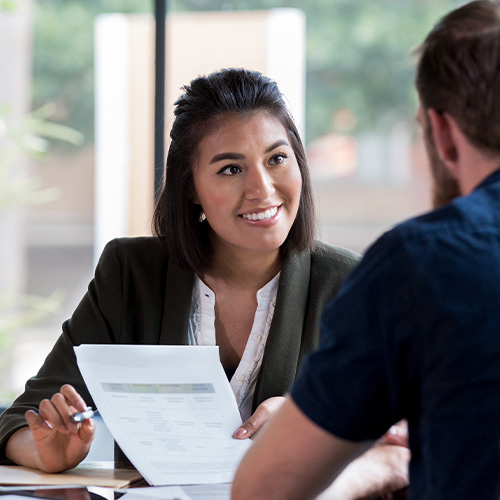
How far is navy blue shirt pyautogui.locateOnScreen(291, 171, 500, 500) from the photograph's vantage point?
0.74m

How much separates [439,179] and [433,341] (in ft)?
0.75

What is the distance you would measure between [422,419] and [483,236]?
0.20 meters

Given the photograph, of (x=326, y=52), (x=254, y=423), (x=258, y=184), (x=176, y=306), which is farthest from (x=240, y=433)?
(x=326, y=52)

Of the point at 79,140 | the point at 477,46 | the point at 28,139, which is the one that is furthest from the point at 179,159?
the point at 79,140

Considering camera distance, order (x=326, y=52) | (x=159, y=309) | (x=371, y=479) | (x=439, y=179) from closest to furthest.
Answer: (x=439, y=179)
(x=371, y=479)
(x=159, y=309)
(x=326, y=52)

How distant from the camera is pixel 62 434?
138 cm

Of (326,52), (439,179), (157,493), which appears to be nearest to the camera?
(439,179)

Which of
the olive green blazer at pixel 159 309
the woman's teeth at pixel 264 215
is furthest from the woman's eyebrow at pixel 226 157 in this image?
the olive green blazer at pixel 159 309

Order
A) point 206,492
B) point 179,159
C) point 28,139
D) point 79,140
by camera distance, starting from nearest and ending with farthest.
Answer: point 206,492 < point 179,159 < point 28,139 < point 79,140

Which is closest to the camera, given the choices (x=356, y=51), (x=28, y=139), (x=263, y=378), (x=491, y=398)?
(x=491, y=398)

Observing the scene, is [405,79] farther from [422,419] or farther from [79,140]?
[422,419]

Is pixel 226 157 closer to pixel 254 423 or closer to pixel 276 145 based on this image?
pixel 276 145

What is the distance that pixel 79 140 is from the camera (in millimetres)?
4508

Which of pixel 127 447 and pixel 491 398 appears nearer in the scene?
pixel 491 398
